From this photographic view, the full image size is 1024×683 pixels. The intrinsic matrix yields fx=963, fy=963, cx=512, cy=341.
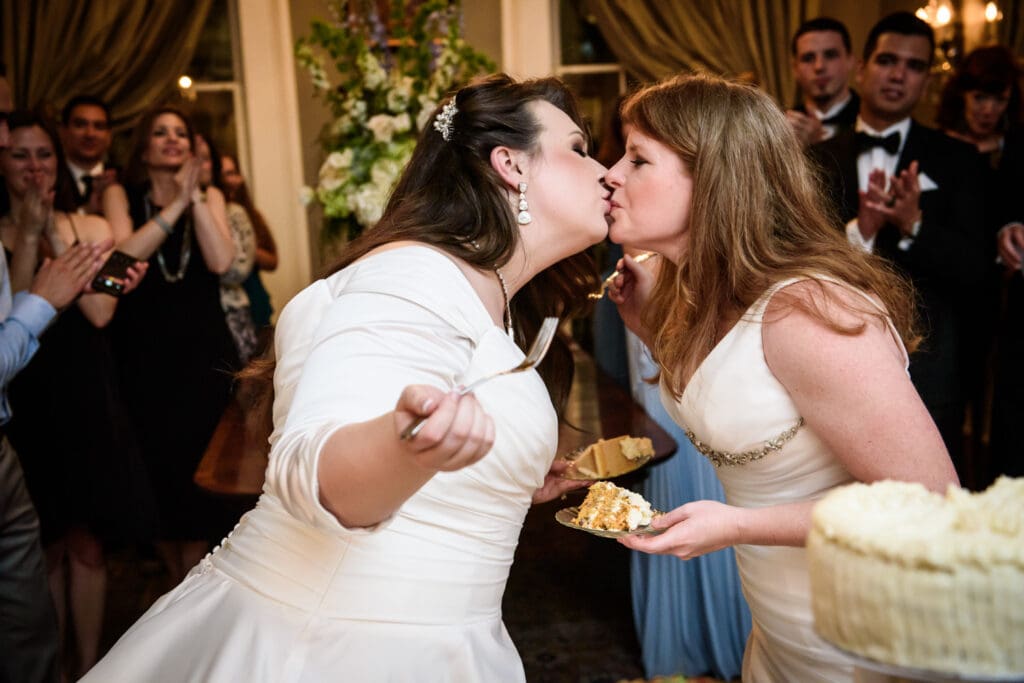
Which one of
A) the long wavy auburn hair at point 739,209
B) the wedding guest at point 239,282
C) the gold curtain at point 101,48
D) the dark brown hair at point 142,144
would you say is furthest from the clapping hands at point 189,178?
the gold curtain at point 101,48

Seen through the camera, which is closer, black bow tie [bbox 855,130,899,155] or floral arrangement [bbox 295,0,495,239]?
black bow tie [bbox 855,130,899,155]

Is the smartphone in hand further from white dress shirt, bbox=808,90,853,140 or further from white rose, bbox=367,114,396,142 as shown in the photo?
white dress shirt, bbox=808,90,853,140

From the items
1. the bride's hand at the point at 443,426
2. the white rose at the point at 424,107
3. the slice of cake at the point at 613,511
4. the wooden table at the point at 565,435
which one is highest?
the white rose at the point at 424,107

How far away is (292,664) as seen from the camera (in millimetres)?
1406

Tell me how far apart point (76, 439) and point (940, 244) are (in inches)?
114

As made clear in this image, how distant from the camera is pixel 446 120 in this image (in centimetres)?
188

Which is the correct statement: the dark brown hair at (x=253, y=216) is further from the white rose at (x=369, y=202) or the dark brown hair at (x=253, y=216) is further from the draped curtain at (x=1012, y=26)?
the draped curtain at (x=1012, y=26)

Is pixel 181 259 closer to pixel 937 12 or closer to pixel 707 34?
pixel 707 34

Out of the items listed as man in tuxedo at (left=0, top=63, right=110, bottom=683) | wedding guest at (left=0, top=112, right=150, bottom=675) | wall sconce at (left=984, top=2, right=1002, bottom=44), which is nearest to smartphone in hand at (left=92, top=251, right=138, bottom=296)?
wedding guest at (left=0, top=112, right=150, bottom=675)

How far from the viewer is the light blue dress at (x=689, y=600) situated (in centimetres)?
305

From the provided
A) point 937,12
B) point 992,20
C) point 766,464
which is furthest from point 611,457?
point 992,20

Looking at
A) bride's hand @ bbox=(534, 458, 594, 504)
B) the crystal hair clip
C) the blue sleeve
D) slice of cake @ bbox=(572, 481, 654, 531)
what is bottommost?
bride's hand @ bbox=(534, 458, 594, 504)

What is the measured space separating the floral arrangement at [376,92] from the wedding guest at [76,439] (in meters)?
0.75

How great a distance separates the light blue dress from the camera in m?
3.05
